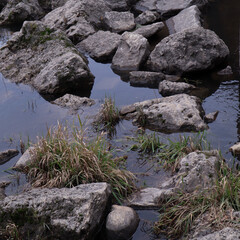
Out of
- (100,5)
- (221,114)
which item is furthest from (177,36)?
(100,5)

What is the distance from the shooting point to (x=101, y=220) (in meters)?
4.99

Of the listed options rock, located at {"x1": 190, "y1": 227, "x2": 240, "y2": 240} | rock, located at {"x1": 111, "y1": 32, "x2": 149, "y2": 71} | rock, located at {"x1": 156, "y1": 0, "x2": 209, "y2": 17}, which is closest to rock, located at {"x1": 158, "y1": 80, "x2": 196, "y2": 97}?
rock, located at {"x1": 111, "y1": 32, "x2": 149, "y2": 71}

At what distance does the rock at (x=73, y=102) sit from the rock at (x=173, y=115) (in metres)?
1.32

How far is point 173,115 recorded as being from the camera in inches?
304

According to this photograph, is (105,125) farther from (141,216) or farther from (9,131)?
(141,216)

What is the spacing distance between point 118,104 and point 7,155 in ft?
10.0

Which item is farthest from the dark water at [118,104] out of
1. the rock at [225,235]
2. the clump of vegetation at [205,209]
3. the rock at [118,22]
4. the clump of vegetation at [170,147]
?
the rock at [118,22]

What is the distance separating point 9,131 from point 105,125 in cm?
218

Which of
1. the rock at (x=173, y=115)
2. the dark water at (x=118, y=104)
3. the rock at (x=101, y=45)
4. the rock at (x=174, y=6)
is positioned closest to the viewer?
the dark water at (x=118, y=104)

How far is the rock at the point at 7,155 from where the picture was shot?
7.12 meters

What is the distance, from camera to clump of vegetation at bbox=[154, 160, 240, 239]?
450 centimetres

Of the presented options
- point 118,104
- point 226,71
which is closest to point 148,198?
point 118,104

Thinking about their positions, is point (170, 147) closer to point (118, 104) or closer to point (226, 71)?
point (118, 104)

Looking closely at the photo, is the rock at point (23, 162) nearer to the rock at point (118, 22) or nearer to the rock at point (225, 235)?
the rock at point (225, 235)
